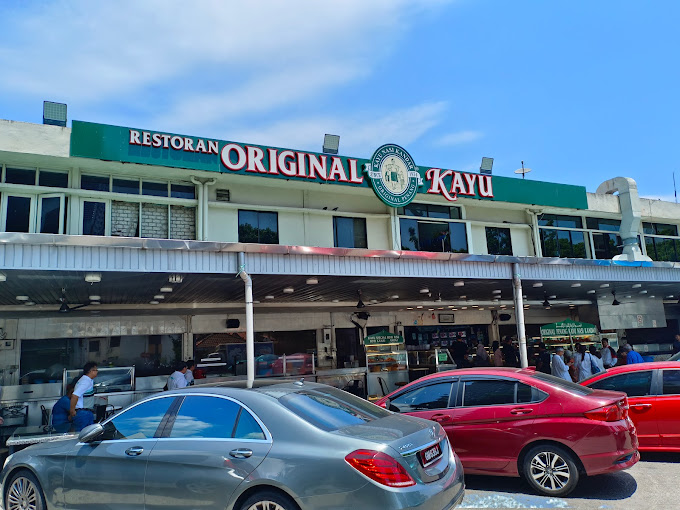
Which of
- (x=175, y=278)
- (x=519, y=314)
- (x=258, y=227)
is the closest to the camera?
(x=175, y=278)

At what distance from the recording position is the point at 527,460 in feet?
21.2

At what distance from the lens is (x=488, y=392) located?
22.9 ft

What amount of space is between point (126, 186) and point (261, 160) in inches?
149

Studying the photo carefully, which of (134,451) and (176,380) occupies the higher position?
(176,380)

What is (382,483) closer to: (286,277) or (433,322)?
(286,277)

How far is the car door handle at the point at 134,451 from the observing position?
15.8 ft

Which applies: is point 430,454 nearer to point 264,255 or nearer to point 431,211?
point 264,255

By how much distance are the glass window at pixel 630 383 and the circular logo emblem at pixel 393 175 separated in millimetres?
7370

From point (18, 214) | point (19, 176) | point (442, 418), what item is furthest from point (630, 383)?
point (19, 176)

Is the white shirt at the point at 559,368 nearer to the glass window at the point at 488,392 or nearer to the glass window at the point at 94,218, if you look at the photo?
the glass window at the point at 488,392

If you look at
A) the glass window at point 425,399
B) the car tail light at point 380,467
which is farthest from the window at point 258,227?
the car tail light at point 380,467

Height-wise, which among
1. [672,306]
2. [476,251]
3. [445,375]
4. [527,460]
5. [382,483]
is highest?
[476,251]

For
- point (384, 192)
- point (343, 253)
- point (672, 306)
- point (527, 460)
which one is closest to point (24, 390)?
point (343, 253)

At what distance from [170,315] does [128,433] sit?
12404mm
